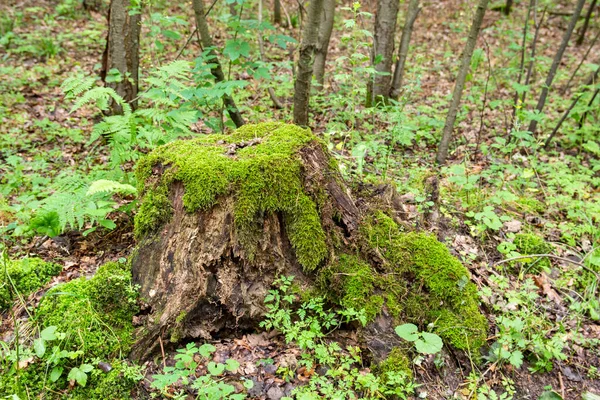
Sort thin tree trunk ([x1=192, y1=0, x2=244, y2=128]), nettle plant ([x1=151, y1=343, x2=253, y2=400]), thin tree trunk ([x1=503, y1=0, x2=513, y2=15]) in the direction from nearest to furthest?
1. nettle plant ([x1=151, y1=343, x2=253, y2=400])
2. thin tree trunk ([x1=192, y1=0, x2=244, y2=128])
3. thin tree trunk ([x1=503, y1=0, x2=513, y2=15])

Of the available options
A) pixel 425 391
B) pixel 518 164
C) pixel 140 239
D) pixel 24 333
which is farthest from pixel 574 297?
pixel 24 333

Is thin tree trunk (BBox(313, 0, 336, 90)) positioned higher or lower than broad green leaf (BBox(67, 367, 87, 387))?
higher

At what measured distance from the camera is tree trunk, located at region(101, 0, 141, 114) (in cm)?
574

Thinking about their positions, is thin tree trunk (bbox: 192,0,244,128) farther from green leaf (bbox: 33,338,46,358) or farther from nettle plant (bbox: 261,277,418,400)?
green leaf (bbox: 33,338,46,358)

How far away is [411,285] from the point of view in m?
3.33

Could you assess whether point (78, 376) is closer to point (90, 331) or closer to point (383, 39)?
point (90, 331)

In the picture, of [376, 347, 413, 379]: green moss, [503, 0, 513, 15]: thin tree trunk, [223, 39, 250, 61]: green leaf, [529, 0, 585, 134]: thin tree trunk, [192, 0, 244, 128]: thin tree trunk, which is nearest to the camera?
[376, 347, 413, 379]: green moss

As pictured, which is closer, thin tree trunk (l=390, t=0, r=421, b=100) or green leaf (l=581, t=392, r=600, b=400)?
green leaf (l=581, t=392, r=600, b=400)

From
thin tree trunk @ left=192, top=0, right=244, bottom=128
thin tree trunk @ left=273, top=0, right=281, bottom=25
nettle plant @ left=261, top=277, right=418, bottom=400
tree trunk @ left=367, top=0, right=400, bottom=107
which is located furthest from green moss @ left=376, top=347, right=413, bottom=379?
thin tree trunk @ left=273, top=0, right=281, bottom=25

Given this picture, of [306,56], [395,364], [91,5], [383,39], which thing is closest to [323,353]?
[395,364]

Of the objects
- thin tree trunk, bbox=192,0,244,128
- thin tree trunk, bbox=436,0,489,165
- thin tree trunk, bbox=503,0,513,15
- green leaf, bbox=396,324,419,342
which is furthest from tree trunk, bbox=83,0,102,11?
thin tree trunk, bbox=503,0,513,15

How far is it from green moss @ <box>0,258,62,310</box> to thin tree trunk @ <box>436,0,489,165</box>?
17.4 ft

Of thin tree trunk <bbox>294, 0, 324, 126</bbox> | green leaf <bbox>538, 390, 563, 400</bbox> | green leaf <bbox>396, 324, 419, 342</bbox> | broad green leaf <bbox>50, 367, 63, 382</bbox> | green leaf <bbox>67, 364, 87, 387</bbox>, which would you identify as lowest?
green leaf <bbox>538, 390, 563, 400</bbox>

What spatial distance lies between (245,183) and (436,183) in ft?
7.76
